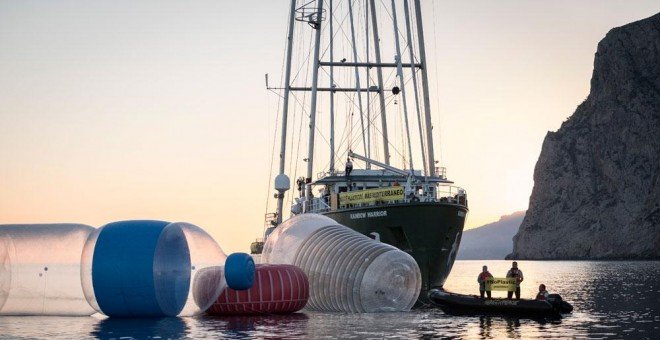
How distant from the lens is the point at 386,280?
1341 inches

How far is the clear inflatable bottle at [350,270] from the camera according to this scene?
33.8 metres

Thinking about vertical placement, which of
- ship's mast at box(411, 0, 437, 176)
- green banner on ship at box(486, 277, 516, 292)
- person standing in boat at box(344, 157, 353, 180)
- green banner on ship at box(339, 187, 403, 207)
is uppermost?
ship's mast at box(411, 0, 437, 176)

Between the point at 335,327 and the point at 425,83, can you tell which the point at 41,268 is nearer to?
the point at 335,327

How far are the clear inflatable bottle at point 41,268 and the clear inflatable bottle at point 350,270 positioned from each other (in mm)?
7194

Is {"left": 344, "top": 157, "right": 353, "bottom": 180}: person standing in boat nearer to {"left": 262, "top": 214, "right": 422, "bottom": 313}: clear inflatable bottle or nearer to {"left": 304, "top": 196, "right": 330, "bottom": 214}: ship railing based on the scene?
{"left": 304, "top": 196, "right": 330, "bottom": 214}: ship railing

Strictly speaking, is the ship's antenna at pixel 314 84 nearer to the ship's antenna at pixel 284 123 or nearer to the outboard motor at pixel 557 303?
the ship's antenna at pixel 284 123

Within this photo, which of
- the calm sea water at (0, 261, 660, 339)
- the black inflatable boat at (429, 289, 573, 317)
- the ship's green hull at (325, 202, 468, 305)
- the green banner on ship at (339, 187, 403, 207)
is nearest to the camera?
the calm sea water at (0, 261, 660, 339)

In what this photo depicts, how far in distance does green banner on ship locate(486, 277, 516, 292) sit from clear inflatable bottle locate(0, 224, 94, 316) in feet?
45.2

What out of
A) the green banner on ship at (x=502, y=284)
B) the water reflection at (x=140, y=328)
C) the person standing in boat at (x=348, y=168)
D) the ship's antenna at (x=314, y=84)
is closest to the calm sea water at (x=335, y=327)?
the water reflection at (x=140, y=328)

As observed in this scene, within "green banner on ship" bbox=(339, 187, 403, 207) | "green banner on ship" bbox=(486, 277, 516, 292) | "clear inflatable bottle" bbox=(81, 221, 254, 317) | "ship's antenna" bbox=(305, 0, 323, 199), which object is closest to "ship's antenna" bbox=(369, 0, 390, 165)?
"ship's antenna" bbox=(305, 0, 323, 199)

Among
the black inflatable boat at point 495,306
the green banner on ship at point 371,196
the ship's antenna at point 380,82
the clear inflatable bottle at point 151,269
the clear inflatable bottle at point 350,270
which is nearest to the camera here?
the clear inflatable bottle at point 151,269

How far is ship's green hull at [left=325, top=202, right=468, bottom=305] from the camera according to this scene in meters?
45.6

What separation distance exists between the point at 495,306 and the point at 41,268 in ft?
45.8

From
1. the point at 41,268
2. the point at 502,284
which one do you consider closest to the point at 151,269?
the point at 41,268
